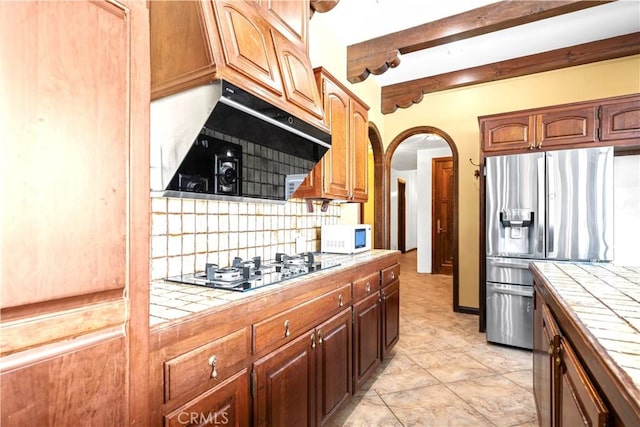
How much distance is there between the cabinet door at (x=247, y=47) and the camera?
54.0 inches

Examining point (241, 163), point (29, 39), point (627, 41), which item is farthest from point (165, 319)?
point (627, 41)

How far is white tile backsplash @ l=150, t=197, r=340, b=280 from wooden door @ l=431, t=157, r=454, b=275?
4.72 m

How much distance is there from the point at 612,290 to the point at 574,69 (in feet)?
10.7

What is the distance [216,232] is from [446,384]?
Result: 6.31ft

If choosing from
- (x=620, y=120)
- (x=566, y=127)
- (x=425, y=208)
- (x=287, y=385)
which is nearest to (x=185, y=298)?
(x=287, y=385)

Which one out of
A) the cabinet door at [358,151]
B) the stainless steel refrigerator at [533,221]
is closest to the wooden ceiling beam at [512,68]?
the stainless steel refrigerator at [533,221]

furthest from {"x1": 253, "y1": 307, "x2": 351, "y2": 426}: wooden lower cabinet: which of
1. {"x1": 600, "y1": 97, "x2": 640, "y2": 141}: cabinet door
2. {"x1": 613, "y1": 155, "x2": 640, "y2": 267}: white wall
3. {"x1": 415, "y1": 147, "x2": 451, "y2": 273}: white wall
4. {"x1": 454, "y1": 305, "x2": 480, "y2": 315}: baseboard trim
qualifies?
{"x1": 415, "y1": 147, "x2": 451, "y2": 273}: white wall

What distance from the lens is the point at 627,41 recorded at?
308 cm

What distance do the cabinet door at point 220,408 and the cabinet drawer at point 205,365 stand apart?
0.09 feet

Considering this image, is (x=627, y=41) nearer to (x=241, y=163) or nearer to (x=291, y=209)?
(x=291, y=209)

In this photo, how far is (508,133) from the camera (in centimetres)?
311

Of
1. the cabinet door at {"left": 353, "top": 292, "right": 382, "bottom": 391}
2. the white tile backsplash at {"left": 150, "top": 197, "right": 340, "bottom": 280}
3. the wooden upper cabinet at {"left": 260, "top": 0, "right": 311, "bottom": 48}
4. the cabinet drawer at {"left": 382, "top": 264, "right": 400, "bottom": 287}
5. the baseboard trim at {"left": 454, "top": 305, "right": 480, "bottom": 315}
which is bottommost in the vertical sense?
the baseboard trim at {"left": 454, "top": 305, "right": 480, "bottom": 315}

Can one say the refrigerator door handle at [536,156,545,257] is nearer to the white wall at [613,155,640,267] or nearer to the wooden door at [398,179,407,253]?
the white wall at [613,155,640,267]

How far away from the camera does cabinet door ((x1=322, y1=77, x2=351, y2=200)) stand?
2.33 meters
